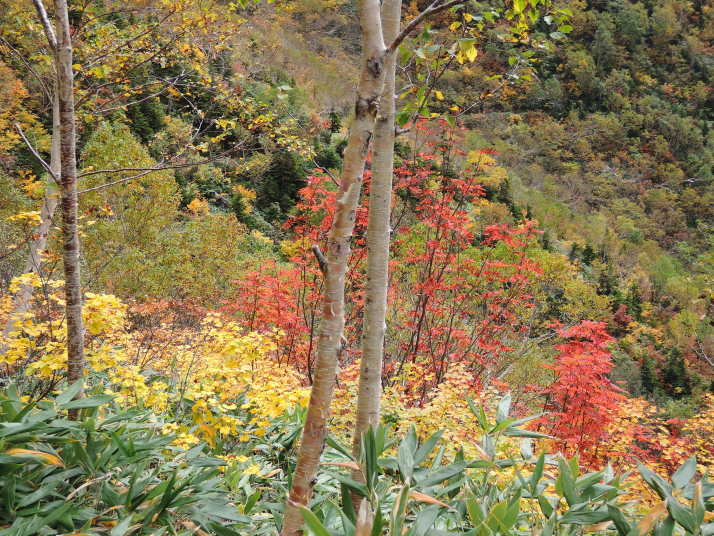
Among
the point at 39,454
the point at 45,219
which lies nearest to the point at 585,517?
the point at 39,454

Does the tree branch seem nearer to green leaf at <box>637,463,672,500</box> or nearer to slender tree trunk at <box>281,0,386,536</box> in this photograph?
slender tree trunk at <box>281,0,386,536</box>

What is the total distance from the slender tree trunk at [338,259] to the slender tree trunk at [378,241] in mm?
348

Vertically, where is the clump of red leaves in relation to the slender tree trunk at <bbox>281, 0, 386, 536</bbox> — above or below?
below

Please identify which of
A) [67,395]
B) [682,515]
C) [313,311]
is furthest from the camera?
[313,311]

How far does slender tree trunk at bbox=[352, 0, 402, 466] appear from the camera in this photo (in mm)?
1672

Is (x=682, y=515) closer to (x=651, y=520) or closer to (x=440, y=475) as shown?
(x=651, y=520)

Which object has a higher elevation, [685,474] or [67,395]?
[685,474]

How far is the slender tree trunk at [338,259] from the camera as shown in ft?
4.20

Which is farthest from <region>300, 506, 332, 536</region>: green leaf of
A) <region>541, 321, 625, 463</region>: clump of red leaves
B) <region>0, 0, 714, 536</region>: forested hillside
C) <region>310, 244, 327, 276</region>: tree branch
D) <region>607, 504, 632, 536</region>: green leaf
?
<region>541, 321, 625, 463</region>: clump of red leaves

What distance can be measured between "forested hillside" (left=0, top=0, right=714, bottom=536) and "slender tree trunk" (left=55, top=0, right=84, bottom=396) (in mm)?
10

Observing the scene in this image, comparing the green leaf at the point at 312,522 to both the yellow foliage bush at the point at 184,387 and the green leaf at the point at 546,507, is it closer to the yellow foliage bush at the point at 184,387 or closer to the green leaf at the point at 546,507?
the green leaf at the point at 546,507

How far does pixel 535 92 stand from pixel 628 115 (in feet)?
19.7

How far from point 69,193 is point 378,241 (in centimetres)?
126

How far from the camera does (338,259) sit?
133 centimetres
